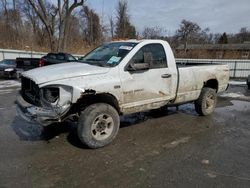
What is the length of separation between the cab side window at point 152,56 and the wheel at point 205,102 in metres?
1.89

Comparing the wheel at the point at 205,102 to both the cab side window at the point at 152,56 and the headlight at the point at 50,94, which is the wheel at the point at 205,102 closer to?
the cab side window at the point at 152,56

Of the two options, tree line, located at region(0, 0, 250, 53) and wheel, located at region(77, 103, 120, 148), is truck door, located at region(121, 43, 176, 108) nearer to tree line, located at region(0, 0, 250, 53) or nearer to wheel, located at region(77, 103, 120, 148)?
wheel, located at region(77, 103, 120, 148)

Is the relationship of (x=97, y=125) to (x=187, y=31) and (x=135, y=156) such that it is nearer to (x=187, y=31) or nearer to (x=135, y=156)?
(x=135, y=156)

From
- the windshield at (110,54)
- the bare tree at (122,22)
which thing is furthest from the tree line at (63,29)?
the windshield at (110,54)

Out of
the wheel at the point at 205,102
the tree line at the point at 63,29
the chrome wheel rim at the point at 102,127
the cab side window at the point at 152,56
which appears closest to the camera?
the chrome wheel rim at the point at 102,127

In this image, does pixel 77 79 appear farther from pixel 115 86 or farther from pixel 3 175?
pixel 3 175

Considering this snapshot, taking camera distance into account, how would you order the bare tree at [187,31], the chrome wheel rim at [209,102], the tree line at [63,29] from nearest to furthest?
the chrome wheel rim at [209,102]
the tree line at [63,29]
the bare tree at [187,31]

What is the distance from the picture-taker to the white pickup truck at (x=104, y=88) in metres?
4.24

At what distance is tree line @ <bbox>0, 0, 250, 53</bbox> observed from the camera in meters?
25.5

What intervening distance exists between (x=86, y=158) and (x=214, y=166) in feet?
6.87

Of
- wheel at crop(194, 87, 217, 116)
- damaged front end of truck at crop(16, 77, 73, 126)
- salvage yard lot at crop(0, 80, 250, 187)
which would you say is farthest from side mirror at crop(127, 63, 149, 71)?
wheel at crop(194, 87, 217, 116)

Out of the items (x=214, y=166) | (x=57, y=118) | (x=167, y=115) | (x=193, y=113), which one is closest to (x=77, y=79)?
(x=57, y=118)

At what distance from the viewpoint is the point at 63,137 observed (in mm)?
5234

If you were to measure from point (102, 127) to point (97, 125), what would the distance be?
4.9 inches
